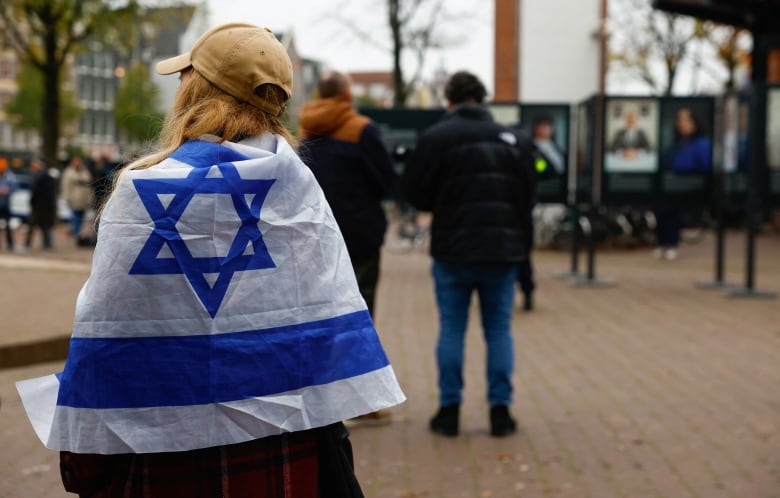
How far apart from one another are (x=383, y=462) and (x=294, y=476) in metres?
3.17

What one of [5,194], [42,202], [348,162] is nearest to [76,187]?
[42,202]

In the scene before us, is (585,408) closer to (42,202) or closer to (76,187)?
(42,202)

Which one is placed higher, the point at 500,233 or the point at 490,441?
the point at 500,233

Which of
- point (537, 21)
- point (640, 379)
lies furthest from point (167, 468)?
point (537, 21)

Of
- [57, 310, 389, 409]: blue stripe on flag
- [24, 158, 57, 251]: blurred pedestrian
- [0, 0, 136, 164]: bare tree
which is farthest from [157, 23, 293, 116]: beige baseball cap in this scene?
[0, 0, 136, 164]: bare tree

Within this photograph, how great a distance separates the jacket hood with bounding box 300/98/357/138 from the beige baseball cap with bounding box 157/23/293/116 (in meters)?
3.44

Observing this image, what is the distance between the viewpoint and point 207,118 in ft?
7.83

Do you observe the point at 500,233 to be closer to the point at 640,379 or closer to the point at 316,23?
the point at 640,379

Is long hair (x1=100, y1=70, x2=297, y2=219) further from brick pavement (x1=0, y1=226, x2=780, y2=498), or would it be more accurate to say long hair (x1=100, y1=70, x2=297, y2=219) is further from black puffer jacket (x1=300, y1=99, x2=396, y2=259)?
black puffer jacket (x1=300, y1=99, x2=396, y2=259)

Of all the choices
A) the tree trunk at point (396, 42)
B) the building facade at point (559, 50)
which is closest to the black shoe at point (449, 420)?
the building facade at point (559, 50)

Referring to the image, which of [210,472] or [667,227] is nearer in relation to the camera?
[210,472]

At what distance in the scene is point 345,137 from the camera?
6008 mm

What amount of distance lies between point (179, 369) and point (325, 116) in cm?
377

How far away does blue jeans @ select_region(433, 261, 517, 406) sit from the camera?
236 inches
